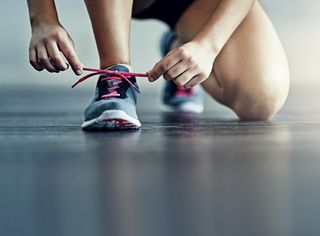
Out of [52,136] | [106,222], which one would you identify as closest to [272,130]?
[52,136]

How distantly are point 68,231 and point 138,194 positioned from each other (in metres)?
0.15

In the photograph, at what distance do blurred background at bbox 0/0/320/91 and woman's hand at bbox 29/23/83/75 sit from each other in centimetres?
319

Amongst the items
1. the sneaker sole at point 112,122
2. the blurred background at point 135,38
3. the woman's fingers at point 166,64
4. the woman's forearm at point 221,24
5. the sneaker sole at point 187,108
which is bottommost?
the sneaker sole at point 112,122

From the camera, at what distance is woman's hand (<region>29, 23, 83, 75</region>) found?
1.34 meters

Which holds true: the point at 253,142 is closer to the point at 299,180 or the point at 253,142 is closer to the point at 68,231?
the point at 299,180

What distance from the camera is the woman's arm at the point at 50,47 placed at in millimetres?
1343

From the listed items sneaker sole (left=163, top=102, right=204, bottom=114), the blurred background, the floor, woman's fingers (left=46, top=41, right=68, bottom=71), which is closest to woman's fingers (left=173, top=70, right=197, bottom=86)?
the floor

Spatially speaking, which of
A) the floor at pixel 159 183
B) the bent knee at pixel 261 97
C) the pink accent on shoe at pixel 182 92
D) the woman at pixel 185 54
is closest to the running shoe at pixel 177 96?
the pink accent on shoe at pixel 182 92

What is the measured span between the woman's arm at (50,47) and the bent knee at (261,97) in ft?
1.89

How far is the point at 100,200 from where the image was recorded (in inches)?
35.3

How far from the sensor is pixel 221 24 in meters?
1.49

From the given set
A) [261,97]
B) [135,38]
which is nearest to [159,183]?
[261,97]

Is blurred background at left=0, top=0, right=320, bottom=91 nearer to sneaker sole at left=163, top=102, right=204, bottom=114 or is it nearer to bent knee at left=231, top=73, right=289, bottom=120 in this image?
sneaker sole at left=163, top=102, right=204, bottom=114

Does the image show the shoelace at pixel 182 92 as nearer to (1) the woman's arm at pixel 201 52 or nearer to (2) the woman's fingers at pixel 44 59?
(1) the woman's arm at pixel 201 52
